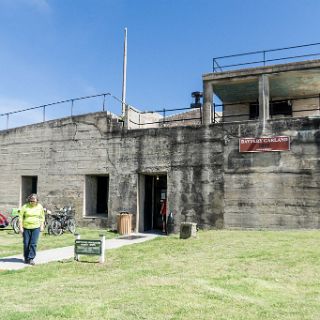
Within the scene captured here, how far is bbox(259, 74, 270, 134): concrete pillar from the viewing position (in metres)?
16.1

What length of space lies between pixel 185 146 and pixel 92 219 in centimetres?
574

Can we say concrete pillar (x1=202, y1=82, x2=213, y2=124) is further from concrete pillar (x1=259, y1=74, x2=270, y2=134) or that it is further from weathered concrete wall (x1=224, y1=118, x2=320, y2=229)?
concrete pillar (x1=259, y1=74, x2=270, y2=134)

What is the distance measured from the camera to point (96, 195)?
66.6 feet

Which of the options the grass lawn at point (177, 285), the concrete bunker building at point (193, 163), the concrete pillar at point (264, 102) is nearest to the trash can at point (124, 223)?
the concrete bunker building at point (193, 163)

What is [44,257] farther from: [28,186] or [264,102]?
[28,186]

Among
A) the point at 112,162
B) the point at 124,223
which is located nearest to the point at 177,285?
the point at 124,223

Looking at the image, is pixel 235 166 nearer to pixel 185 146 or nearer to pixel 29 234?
pixel 185 146

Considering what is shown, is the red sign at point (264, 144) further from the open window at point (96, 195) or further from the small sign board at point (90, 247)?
the small sign board at point (90, 247)


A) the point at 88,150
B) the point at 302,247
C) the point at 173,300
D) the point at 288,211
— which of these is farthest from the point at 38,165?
the point at 173,300

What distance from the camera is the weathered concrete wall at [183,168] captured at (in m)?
15.3

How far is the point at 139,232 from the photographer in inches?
713

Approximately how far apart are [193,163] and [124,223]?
3.91 m

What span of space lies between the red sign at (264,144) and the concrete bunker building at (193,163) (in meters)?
0.12

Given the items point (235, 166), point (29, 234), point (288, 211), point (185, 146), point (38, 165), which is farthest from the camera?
point (38, 165)
